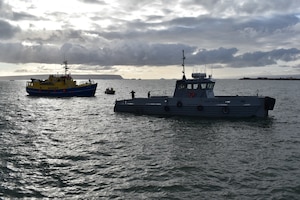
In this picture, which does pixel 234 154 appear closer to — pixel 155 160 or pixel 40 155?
pixel 155 160

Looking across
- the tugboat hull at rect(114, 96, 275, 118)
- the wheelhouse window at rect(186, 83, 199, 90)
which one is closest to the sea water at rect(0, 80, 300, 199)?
the tugboat hull at rect(114, 96, 275, 118)

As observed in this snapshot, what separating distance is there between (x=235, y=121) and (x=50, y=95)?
2121 inches

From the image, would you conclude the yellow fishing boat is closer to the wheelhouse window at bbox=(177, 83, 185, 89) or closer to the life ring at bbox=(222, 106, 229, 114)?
the wheelhouse window at bbox=(177, 83, 185, 89)

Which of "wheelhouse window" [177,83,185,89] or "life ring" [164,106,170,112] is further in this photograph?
"life ring" [164,106,170,112]

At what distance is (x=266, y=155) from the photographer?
18750 millimetres

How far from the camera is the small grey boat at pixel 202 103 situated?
32938 millimetres

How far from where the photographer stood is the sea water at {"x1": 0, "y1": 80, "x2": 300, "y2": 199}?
43.2 feet

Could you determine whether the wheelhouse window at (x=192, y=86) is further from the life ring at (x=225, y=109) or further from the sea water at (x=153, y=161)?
the sea water at (x=153, y=161)

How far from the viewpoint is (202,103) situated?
3456cm

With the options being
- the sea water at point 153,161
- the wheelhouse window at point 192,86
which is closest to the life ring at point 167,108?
the wheelhouse window at point 192,86

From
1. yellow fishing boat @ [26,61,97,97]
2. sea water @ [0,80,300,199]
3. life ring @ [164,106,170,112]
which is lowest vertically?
sea water @ [0,80,300,199]

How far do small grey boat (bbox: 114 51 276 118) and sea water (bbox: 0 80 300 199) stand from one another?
304 cm

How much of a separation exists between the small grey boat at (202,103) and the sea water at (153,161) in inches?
120

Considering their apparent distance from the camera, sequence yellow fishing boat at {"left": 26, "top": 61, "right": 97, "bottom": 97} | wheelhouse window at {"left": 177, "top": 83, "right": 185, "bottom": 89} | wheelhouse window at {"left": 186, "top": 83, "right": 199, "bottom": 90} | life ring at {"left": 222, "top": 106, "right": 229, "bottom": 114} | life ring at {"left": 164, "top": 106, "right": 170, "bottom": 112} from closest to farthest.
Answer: life ring at {"left": 222, "top": 106, "right": 229, "bottom": 114}
wheelhouse window at {"left": 186, "top": 83, "right": 199, "bottom": 90}
wheelhouse window at {"left": 177, "top": 83, "right": 185, "bottom": 89}
life ring at {"left": 164, "top": 106, "right": 170, "bottom": 112}
yellow fishing boat at {"left": 26, "top": 61, "right": 97, "bottom": 97}
